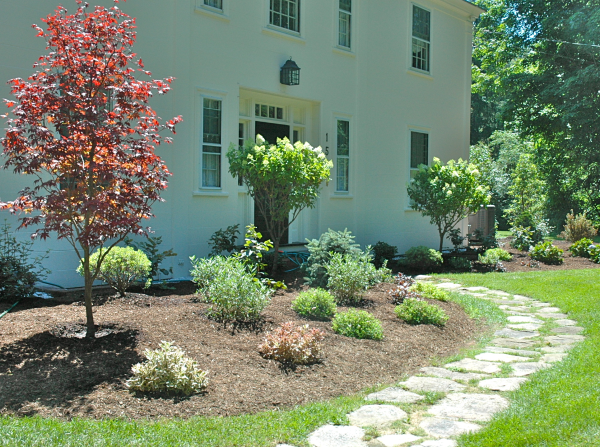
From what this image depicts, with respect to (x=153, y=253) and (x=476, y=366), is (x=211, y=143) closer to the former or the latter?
(x=153, y=253)

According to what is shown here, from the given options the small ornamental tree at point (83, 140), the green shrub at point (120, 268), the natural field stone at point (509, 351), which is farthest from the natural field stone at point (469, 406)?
the green shrub at point (120, 268)

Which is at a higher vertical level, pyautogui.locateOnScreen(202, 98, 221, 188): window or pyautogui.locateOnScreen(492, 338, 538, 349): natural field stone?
pyautogui.locateOnScreen(202, 98, 221, 188): window

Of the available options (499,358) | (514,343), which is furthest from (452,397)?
(514,343)

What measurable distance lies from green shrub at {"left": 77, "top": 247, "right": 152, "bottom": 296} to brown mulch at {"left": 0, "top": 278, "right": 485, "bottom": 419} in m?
0.22

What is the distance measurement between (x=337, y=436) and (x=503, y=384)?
1.77m

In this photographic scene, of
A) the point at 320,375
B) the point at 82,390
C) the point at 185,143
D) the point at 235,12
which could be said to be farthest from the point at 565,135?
the point at 82,390

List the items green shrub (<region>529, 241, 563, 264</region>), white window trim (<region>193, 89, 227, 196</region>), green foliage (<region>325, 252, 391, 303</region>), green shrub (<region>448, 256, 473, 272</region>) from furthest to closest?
1. green shrub (<region>529, 241, 563, 264</region>)
2. green shrub (<region>448, 256, 473, 272</region>)
3. white window trim (<region>193, 89, 227, 196</region>)
4. green foliage (<region>325, 252, 391, 303</region>)

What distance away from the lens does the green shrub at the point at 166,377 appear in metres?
4.00

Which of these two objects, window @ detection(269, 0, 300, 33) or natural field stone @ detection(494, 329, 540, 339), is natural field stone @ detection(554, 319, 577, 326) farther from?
window @ detection(269, 0, 300, 33)

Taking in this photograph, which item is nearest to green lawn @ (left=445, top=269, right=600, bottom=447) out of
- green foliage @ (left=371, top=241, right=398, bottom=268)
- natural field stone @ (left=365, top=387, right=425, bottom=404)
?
natural field stone @ (left=365, top=387, right=425, bottom=404)

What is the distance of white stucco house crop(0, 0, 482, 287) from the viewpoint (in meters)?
8.74

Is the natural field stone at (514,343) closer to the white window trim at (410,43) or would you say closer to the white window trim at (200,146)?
the white window trim at (200,146)

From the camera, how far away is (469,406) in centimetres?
397

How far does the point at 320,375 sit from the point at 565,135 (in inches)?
714
